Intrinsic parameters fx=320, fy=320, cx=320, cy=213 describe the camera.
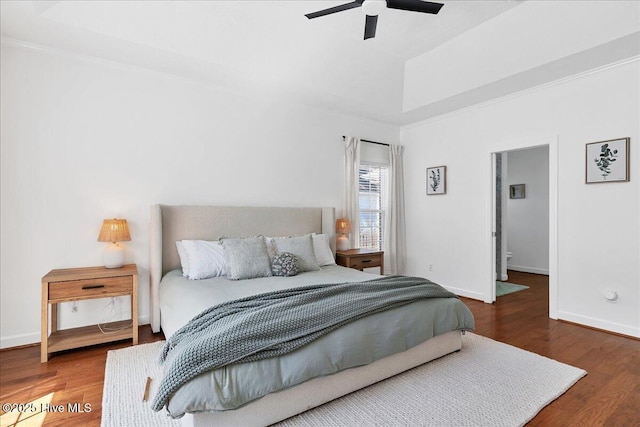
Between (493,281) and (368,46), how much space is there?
342 centimetres

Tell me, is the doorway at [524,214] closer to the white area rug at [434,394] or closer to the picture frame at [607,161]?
the picture frame at [607,161]

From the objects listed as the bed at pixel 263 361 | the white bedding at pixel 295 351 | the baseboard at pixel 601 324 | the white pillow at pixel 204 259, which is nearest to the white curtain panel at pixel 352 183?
the bed at pixel 263 361

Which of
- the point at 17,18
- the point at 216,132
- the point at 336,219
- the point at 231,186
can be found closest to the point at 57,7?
the point at 17,18

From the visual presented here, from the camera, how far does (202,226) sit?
3568 millimetres

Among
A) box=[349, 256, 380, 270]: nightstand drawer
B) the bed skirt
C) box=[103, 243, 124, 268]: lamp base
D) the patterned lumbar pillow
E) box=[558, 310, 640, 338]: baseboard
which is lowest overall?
box=[558, 310, 640, 338]: baseboard

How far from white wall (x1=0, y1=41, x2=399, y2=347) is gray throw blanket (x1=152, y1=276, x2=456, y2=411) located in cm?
200

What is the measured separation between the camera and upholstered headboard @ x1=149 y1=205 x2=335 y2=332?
10.5 feet

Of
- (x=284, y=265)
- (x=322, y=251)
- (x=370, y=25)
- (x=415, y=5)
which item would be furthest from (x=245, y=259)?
(x=415, y=5)

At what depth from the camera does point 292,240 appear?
3635 mm

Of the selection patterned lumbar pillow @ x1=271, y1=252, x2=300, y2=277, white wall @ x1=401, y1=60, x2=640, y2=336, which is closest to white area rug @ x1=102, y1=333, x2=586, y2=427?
patterned lumbar pillow @ x1=271, y1=252, x2=300, y2=277

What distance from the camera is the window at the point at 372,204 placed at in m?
5.23

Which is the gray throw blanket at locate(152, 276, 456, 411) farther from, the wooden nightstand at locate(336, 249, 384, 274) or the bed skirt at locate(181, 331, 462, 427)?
the wooden nightstand at locate(336, 249, 384, 274)

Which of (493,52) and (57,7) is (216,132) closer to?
(57,7)

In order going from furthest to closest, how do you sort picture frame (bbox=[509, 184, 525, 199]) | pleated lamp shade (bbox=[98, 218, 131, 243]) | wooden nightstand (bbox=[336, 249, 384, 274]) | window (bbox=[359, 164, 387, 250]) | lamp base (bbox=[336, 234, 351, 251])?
picture frame (bbox=[509, 184, 525, 199]) → window (bbox=[359, 164, 387, 250]) → lamp base (bbox=[336, 234, 351, 251]) → wooden nightstand (bbox=[336, 249, 384, 274]) → pleated lamp shade (bbox=[98, 218, 131, 243])
